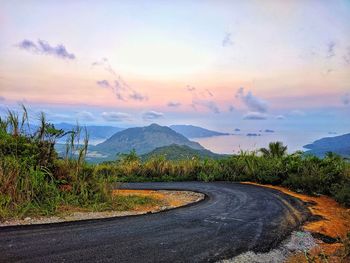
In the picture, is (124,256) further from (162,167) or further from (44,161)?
(162,167)

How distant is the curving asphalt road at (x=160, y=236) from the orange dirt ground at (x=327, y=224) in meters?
0.55

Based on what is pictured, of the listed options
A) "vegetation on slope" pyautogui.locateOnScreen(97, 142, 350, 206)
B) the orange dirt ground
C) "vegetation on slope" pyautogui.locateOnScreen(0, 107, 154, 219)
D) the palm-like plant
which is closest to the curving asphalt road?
the orange dirt ground

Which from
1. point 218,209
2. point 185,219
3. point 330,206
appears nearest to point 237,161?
→ point 330,206

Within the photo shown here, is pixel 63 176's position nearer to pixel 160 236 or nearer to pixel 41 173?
pixel 41 173

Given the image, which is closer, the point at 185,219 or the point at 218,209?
the point at 185,219

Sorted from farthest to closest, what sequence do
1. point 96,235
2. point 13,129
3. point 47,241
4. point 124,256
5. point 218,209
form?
point 13,129
point 218,209
point 96,235
point 47,241
point 124,256

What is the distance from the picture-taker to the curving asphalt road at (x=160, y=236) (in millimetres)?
6602

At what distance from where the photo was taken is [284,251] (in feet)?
24.7

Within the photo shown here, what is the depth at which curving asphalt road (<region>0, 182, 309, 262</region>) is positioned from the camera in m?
6.60

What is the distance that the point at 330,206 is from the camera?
13.5 metres

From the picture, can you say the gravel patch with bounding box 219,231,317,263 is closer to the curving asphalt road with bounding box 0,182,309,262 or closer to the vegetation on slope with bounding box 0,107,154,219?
the curving asphalt road with bounding box 0,182,309,262

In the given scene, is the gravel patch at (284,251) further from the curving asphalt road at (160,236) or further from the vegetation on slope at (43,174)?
the vegetation on slope at (43,174)

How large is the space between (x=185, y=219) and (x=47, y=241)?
3922mm

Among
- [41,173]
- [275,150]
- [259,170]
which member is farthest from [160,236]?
[275,150]
